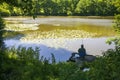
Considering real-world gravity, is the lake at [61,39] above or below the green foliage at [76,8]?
above

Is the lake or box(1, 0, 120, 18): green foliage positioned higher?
the lake

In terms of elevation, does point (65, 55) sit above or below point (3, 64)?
below

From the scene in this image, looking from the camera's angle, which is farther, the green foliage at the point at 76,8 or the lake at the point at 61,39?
the green foliage at the point at 76,8

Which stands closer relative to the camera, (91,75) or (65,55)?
(91,75)

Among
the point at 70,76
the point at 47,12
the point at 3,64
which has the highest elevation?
the point at 70,76

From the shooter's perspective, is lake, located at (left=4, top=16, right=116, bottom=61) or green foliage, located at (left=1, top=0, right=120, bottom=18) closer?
lake, located at (left=4, top=16, right=116, bottom=61)

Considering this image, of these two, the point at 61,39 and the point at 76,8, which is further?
the point at 76,8

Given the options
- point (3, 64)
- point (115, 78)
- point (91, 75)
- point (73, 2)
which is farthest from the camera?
point (73, 2)

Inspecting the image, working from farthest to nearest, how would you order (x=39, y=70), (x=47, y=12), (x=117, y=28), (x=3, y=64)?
1. (x=47, y=12)
2. (x=117, y=28)
3. (x=3, y=64)
4. (x=39, y=70)

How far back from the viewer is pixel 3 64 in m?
11.3

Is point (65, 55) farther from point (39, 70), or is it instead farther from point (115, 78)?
point (115, 78)

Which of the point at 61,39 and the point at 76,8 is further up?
the point at 61,39

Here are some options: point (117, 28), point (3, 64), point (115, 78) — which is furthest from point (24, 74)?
point (117, 28)

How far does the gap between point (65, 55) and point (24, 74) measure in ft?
51.2
